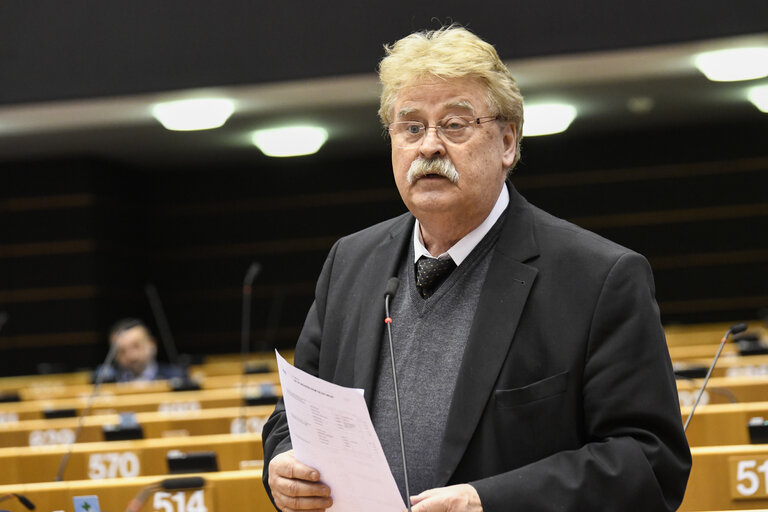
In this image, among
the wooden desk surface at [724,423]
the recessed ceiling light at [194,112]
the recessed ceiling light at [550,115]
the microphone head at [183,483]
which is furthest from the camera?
the recessed ceiling light at [550,115]

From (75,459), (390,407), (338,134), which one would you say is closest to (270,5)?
(338,134)

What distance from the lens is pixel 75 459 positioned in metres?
3.63

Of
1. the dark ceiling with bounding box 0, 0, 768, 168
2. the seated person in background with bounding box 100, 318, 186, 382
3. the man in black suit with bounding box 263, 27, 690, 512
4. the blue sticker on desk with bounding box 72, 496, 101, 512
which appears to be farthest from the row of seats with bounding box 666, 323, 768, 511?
the seated person in background with bounding box 100, 318, 186, 382

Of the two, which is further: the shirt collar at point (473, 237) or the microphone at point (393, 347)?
the shirt collar at point (473, 237)

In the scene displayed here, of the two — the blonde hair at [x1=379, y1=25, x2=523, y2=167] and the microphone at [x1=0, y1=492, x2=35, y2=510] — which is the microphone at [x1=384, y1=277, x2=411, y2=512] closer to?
the blonde hair at [x1=379, y1=25, x2=523, y2=167]

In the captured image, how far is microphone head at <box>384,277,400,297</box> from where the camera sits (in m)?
1.76

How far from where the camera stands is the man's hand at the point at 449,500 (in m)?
1.48

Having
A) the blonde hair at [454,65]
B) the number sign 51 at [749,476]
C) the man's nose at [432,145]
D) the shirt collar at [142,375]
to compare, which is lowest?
the number sign 51 at [749,476]

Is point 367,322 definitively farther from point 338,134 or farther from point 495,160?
point 338,134

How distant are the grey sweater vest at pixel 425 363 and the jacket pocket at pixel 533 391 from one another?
0.11m

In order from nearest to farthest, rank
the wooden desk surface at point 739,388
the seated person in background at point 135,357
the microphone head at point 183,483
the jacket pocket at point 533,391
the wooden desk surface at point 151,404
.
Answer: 1. the jacket pocket at point 533,391
2. the microphone head at point 183,483
3. the wooden desk surface at point 739,388
4. the wooden desk surface at point 151,404
5. the seated person in background at point 135,357

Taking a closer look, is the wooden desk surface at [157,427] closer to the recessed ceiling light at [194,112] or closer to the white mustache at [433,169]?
the white mustache at [433,169]

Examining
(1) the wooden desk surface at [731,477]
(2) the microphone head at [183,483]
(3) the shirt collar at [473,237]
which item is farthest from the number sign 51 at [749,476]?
(2) the microphone head at [183,483]

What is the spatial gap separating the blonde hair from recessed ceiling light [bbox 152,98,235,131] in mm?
5872
